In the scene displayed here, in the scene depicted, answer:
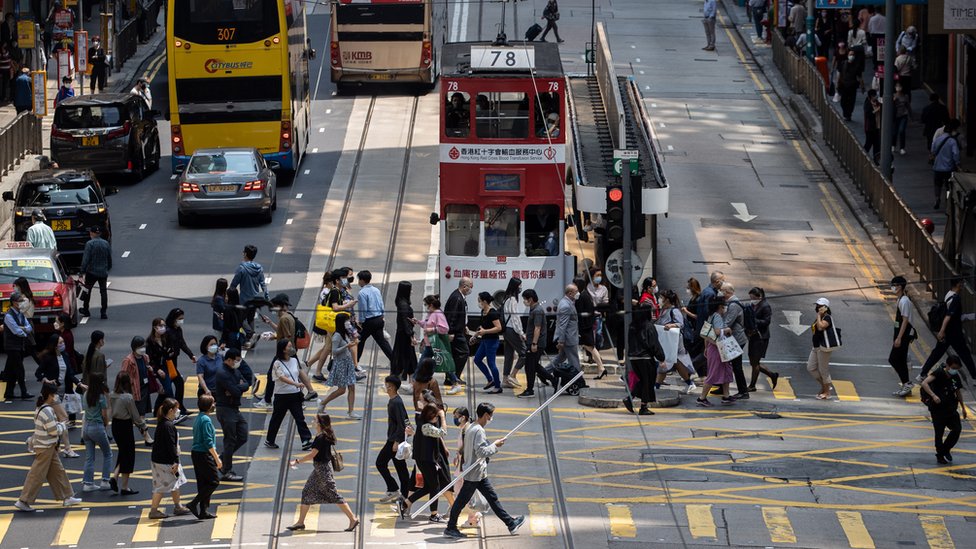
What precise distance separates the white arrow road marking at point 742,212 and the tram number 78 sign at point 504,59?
996 cm

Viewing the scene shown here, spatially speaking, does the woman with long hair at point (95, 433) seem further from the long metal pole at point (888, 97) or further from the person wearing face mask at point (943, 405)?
the long metal pole at point (888, 97)

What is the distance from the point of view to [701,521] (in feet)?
59.7

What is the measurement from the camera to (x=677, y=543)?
17.5m

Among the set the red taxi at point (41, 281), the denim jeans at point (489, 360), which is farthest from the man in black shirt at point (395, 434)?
the red taxi at point (41, 281)

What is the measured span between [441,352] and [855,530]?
7.40 m

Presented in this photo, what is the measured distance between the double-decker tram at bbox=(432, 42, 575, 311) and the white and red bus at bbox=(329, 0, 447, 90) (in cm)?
1720

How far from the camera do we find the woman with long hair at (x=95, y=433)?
19.3 m

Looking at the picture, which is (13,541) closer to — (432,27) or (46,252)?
(46,252)

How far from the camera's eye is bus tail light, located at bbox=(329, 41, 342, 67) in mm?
45062

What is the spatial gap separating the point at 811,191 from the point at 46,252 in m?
17.8

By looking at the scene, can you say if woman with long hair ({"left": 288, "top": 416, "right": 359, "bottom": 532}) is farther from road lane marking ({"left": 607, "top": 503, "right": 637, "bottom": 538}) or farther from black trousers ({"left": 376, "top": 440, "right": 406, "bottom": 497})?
road lane marking ({"left": 607, "top": 503, "right": 637, "bottom": 538})

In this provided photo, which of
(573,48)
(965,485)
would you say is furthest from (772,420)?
(573,48)

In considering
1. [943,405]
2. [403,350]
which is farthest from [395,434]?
[943,405]

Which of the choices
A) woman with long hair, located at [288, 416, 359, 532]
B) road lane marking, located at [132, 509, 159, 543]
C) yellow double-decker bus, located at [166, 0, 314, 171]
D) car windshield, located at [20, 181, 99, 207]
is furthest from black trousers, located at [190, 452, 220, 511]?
yellow double-decker bus, located at [166, 0, 314, 171]
